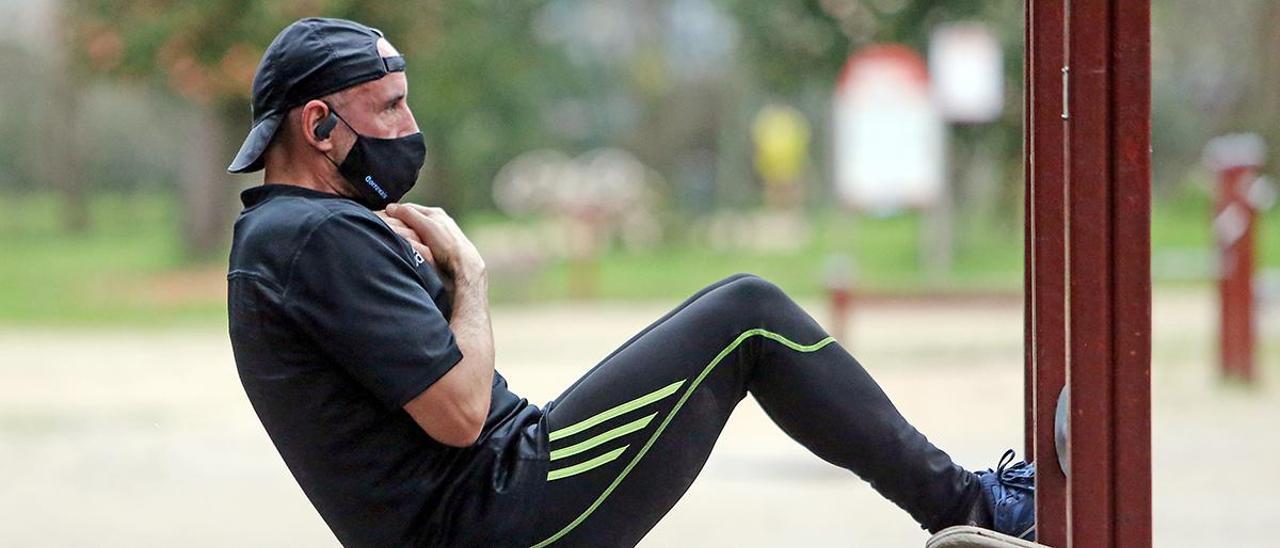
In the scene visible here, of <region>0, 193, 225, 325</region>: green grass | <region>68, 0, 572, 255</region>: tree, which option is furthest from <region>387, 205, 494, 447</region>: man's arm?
<region>68, 0, 572, 255</region>: tree

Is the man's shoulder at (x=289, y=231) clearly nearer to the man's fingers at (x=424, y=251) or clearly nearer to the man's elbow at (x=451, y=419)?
the man's fingers at (x=424, y=251)

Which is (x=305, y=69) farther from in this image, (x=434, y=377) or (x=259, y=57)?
(x=259, y=57)

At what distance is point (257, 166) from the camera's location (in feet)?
10.1

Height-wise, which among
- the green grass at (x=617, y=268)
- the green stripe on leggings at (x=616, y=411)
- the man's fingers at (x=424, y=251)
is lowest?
the green grass at (x=617, y=268)

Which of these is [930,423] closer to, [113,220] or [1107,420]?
[1107,420]

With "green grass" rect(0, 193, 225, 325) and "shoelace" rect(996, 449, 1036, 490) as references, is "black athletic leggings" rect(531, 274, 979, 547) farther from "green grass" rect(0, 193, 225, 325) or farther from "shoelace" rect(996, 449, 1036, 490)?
"green grass" rect(0, 193, 225, 325)

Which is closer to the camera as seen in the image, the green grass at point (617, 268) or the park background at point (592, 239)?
the park background at point (592, 239)

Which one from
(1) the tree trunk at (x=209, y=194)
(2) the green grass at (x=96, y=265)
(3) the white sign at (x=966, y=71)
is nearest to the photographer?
(3) the white sign at (x=966, y=71)

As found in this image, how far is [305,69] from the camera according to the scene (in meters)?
3.01

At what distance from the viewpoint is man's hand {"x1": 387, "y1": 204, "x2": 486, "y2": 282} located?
3.12 meters

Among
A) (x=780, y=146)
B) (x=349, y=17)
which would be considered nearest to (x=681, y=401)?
(x=349, y=17)

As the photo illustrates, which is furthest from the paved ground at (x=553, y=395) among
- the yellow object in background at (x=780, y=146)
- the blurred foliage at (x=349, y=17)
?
the yellow object in background at (x=780, y=146)

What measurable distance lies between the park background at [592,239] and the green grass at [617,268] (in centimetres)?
9

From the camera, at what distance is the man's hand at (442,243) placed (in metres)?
3.12
